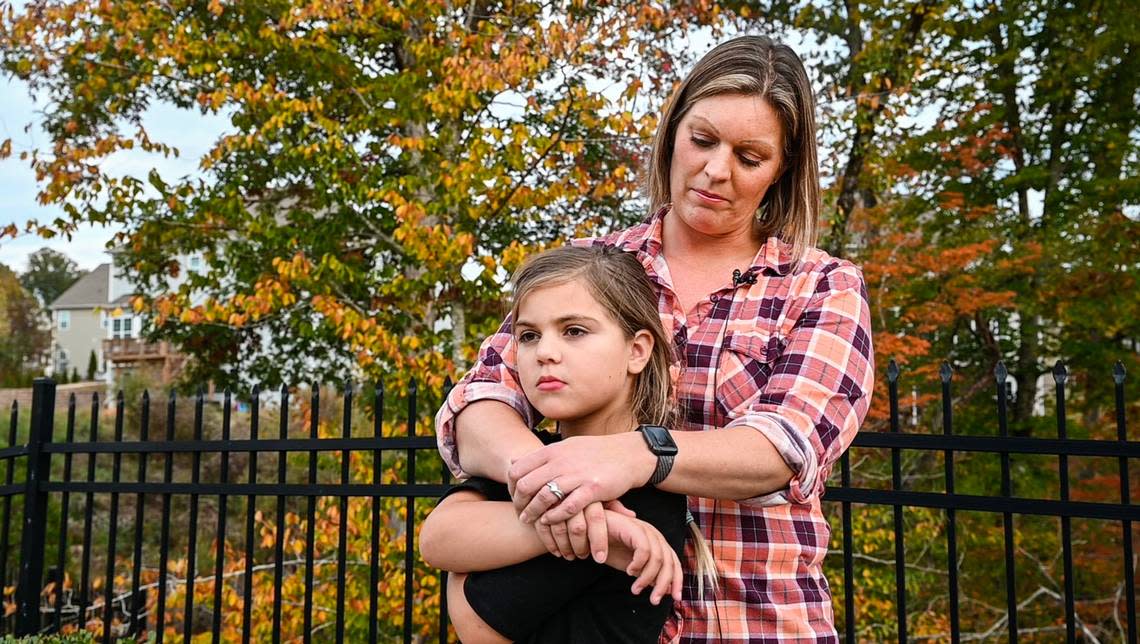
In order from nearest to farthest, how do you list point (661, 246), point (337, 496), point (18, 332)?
1. point (661, 246)
2. point (337, 496)
3. point (18, 332)

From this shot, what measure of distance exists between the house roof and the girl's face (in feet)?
176

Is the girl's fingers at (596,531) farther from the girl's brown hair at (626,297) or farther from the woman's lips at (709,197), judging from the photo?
the woman's lips at (709,197)

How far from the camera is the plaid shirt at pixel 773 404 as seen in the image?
1350 mm

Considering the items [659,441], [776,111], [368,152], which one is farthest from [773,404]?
[368,152]

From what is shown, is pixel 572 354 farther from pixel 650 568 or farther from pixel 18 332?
pixel 18 332

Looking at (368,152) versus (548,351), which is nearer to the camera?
(548,351)

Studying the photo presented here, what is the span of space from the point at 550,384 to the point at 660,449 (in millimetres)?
245

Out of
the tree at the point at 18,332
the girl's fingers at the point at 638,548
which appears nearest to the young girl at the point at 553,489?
the girl's fingers at the point at 638,548

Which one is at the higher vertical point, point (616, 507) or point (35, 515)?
point (616, 507)

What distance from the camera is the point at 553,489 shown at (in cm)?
117

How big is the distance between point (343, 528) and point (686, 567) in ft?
7.84

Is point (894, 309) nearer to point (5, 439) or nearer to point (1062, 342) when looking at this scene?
point (1062, 342)

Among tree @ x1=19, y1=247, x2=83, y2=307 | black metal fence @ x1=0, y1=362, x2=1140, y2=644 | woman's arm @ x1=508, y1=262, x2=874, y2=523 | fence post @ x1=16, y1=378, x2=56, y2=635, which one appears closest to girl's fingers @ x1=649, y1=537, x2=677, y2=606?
woman's arm @ x1=508, y1=262, x2=874, y2=523

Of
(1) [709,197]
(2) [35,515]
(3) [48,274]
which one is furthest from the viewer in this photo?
(3) [48,274]
